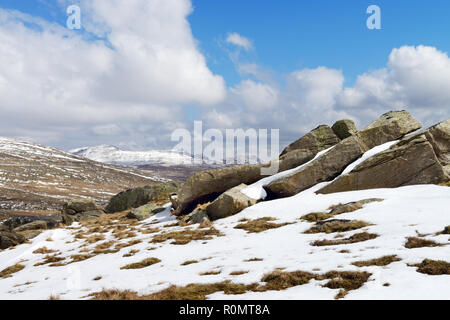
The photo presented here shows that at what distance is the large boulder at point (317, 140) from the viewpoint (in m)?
31.9

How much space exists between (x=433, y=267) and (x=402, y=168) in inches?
758

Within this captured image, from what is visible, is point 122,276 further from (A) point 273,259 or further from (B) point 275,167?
(B) point 275,167

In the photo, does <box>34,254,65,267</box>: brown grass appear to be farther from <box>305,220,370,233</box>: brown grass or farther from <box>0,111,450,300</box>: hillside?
<box>305,220,370,233</box>: brown grass

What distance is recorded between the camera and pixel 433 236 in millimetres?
11812

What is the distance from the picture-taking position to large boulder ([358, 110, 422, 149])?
29.5 m

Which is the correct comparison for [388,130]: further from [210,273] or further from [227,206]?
[210,273]

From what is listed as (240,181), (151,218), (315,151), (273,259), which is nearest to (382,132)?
(315,151)

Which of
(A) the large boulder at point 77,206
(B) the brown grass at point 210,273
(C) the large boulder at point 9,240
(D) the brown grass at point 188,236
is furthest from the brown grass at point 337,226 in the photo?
(A) the large boulder at point 77,206

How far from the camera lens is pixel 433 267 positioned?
8578 mm

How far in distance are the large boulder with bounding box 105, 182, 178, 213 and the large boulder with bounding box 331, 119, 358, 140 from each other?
28567 millimetres

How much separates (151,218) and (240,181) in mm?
12327

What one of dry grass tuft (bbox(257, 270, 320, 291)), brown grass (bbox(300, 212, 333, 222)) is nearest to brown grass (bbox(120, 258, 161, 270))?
dry grass tuft (bbox(257, 270, 320, 291))

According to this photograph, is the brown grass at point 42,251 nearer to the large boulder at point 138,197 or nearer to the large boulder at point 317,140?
the large boulder at point 138,197

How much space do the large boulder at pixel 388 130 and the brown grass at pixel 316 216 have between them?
1426 centimetres
